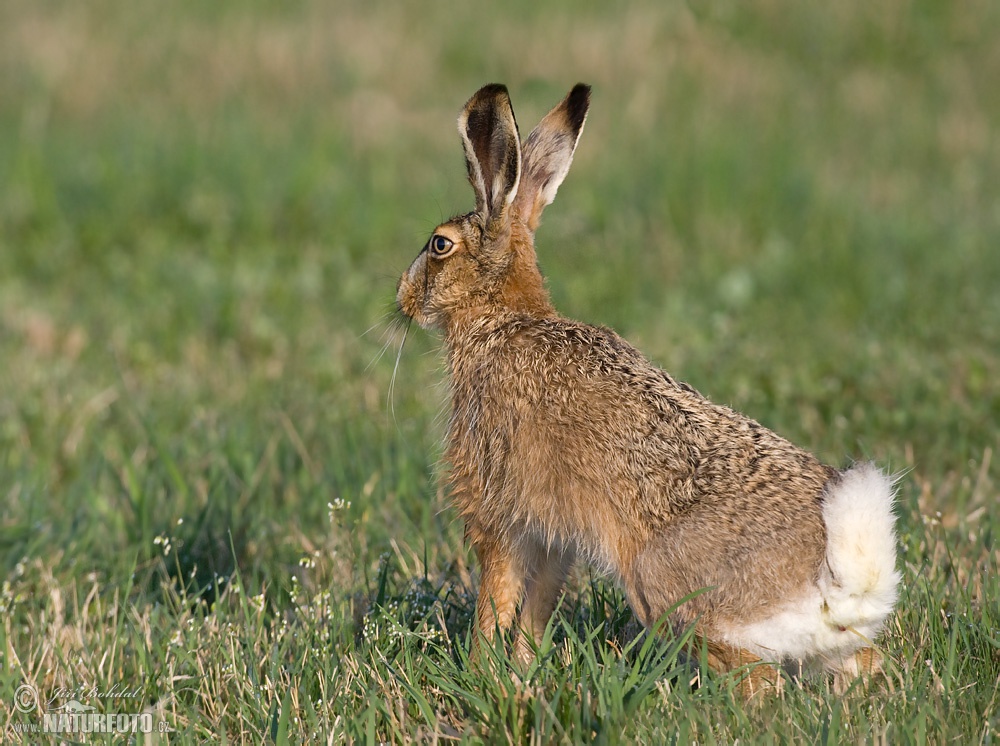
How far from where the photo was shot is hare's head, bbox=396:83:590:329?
12.6ft

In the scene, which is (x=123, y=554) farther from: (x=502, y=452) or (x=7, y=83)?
(x=7, y=83)

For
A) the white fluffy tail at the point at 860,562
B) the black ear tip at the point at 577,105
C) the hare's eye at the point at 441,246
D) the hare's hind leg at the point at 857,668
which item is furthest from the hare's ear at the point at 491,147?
the hare's hind leg at the point at 857,668

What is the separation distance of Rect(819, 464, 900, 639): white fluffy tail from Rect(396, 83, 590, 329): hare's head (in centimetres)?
125

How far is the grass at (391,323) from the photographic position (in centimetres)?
337

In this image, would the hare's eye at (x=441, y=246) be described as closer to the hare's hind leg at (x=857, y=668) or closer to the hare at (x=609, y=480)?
the hare at (x=609, y=480)

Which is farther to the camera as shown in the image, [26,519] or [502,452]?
[26,519]

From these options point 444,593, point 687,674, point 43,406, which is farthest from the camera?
point 43,406

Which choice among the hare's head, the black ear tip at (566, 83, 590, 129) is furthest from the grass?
the black ear tip at (566, 83, 590, 129)

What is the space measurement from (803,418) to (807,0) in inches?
274

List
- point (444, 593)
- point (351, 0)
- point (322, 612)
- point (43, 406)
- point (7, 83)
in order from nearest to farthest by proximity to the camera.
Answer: point (322, 612) < point (444, 593) < point (43, 406) < point (7, 83) < point (351, 0)

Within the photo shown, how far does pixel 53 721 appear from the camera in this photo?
340cm

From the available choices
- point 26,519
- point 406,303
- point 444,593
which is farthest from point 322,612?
point 26,519

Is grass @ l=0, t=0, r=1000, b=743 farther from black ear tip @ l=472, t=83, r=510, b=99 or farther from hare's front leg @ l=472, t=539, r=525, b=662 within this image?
black ear tip @ l=472, t=83, r=510, b=99

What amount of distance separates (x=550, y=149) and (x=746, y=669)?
1.78m
